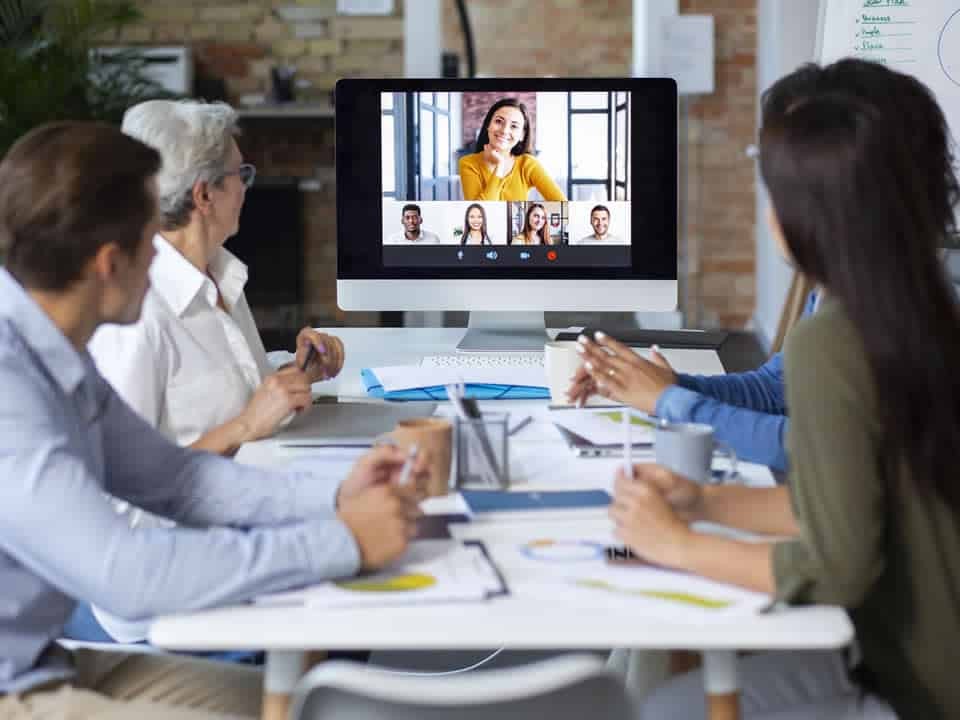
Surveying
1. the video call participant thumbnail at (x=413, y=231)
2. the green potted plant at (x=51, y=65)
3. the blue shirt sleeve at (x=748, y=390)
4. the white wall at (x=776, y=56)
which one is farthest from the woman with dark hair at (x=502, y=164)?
the green potted plant at (x=51, y=65)

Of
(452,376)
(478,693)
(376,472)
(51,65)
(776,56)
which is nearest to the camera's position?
(478,693)

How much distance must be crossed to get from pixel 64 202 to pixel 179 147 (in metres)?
0.83

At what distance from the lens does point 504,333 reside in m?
2.79

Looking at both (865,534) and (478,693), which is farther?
(865,534)

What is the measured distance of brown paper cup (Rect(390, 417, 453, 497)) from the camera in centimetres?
154

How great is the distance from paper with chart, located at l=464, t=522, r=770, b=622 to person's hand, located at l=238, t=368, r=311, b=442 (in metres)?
0.56

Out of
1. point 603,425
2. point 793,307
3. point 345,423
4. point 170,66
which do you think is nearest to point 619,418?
point 603,425

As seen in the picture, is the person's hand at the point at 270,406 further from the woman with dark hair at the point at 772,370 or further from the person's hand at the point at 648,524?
the person's hand at the point at 648,524

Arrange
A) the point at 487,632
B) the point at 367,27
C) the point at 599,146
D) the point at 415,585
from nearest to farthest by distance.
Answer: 1. the point at 487,632
2. the point at 415,585
3. the point at 599,146
4. the point at 367,27

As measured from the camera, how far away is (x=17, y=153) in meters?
1.31

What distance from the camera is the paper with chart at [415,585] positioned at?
3.98ft

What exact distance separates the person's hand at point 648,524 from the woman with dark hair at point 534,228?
1.33m

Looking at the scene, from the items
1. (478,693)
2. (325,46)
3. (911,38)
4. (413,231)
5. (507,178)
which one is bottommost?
A: (478,693)

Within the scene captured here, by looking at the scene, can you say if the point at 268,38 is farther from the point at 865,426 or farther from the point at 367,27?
the point at 865,426
